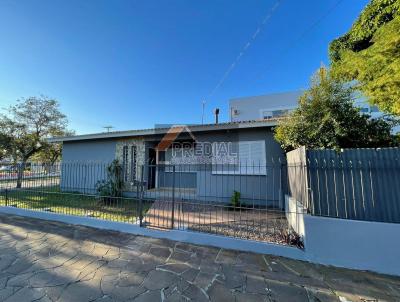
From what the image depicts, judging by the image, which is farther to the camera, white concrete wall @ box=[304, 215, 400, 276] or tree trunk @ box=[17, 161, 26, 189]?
tree trunk @ box=[17, 161, 26, 189]

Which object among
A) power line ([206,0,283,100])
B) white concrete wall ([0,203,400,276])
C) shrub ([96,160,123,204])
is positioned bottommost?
white concrete wall ([0,203,400,276])

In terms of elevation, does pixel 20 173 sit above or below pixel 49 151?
below

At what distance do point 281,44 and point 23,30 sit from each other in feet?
41.4

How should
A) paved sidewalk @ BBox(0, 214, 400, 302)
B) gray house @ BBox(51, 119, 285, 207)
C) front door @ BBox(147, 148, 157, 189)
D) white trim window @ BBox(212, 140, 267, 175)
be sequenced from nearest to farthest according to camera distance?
1. paved sidewalk @ BBox(0, 214, 400, 302)
2. gray house @ BBox(51, 119, 285, 207)
3. white trim window @ BBox(212, 140, 267, 175)
4. front door @ BBox(147, 148, 157, 189)

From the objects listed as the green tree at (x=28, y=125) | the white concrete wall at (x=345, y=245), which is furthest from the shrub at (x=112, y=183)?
the green tree at (x=28, y=125)

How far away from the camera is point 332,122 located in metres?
5.80

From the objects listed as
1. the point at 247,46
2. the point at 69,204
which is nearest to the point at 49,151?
the point at 69,204

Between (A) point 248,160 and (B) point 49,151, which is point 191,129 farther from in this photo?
(B) point 49,151

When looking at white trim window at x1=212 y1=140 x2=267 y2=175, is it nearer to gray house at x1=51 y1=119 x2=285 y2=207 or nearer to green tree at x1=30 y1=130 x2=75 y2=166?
gray house at x1=51 y1=119 x2=285 y2=207

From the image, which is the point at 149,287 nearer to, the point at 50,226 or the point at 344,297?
the point at 344,297

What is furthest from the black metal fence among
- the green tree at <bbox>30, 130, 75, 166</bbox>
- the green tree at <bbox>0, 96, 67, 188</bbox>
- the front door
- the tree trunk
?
the green tree at <bbox>0, 96, 67, 188</bbox>

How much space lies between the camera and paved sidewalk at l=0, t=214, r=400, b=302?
3.17 meters

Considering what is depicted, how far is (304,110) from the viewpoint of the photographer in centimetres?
655

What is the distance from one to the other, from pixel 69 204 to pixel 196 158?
644cm
